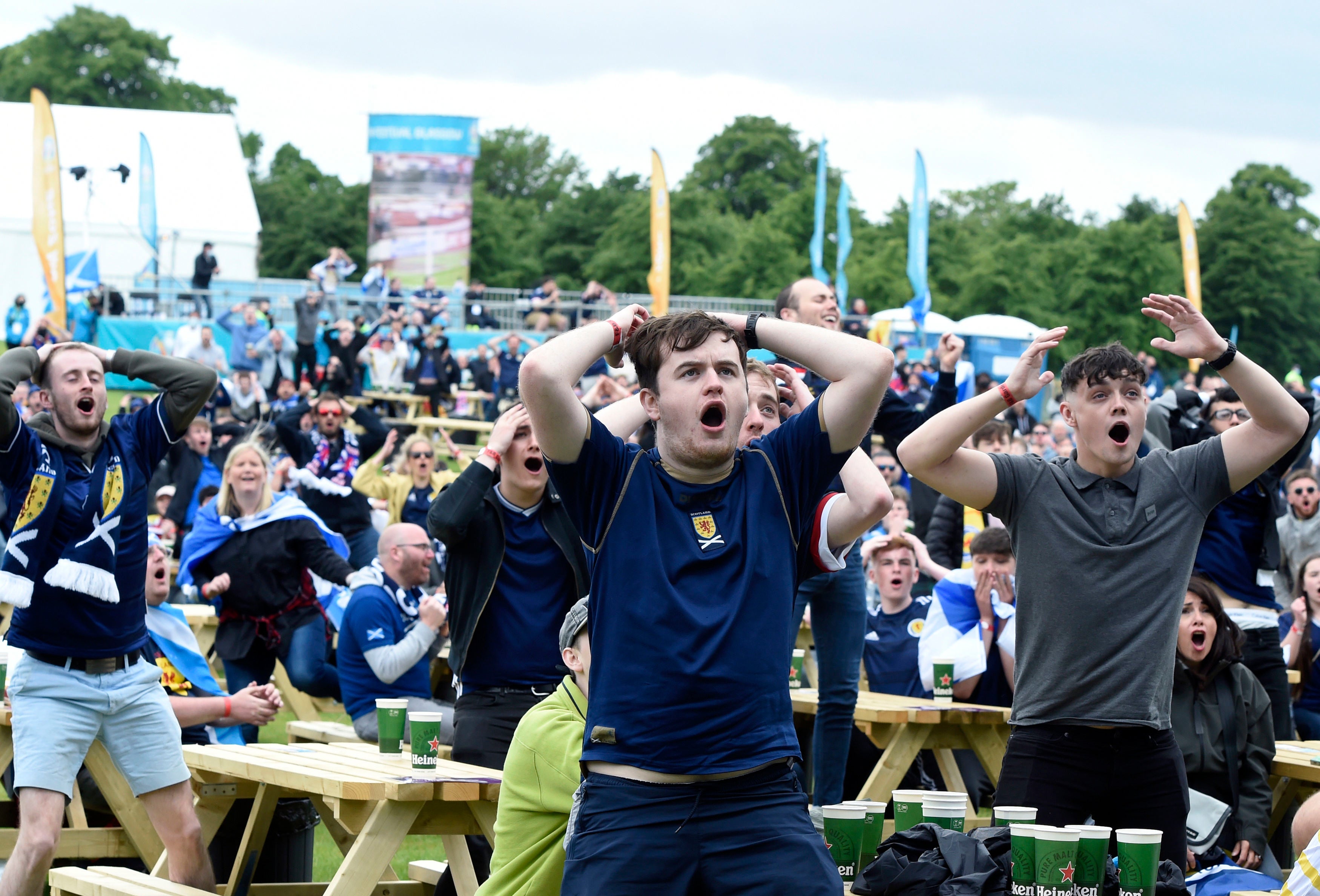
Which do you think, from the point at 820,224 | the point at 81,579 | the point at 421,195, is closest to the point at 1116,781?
the point at 81,579

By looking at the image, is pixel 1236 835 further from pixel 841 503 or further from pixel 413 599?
pixel 413 599

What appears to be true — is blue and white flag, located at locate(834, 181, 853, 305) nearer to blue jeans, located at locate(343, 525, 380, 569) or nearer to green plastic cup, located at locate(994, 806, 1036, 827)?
blue jeans, located at locate(343, 525, 380, 569)

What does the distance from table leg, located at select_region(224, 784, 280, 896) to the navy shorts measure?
2.64 meters

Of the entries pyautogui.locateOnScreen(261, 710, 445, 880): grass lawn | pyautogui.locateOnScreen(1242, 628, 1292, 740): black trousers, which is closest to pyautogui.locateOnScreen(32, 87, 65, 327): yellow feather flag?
pyautogui.locateOnScreen(261, 710, 445, 880): grass lawn

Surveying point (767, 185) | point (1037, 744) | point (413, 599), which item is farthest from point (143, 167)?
point (767, 185)

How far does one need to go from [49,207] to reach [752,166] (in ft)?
170

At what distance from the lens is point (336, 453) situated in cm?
1247

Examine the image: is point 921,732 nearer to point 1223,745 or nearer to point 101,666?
point 1223,745

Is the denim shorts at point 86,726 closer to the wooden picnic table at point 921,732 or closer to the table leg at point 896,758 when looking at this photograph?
the wooden picnic table at point 921,732

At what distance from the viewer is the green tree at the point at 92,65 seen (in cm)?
5969

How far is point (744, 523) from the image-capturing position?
292 centimetres

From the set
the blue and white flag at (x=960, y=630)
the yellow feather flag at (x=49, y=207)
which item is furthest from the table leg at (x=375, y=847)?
the yellow feather flag at (x=49, y=207)

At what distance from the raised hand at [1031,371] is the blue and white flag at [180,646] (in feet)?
12.8

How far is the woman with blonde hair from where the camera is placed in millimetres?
7848
